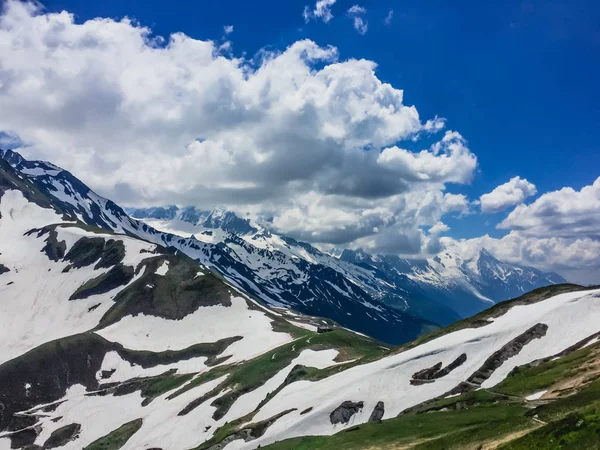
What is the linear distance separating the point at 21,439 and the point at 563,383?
13631 centimetres

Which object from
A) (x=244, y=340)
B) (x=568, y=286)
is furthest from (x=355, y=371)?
(x=244, y=340)

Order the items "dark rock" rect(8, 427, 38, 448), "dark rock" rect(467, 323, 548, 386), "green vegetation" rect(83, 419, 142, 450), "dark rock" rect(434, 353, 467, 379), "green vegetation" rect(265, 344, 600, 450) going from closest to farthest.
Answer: "green vegetation" rect(265, 344, 600, 450)
"dark rock" rect(467, 323, 548, 386)
"dark rock" rect(434, 353, 467, 379)
"green vegetation" rect(83, 419, 142, 450)
"dark rock" rect(8, 427, 38, 448)

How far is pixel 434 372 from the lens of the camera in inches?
2931

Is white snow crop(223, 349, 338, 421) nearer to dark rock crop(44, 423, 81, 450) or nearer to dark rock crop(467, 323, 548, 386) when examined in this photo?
dark rock crop(467, 323, 548, 386)

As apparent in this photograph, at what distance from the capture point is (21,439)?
12925 centimetres

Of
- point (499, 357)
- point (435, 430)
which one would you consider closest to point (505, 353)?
point (499, 357)

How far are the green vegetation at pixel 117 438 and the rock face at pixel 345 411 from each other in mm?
67646

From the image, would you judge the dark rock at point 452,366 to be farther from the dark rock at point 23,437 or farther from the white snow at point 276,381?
the dark rock at point 23,437

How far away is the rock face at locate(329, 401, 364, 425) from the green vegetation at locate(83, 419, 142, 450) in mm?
67646

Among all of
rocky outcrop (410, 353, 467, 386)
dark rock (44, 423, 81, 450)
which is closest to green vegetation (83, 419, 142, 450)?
dark rock (44, 423, 81, 450)

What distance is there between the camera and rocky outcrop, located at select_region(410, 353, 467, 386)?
73.1 meters

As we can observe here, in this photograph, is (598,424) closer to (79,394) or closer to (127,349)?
(79,394)

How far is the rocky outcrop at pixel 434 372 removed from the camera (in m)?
73.1

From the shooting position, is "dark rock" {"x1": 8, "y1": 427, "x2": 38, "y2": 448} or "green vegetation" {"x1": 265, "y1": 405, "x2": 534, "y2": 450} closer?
"green vegetation" {"x1": 265, "y1": 405, "x2": 534, "y2": 450}
